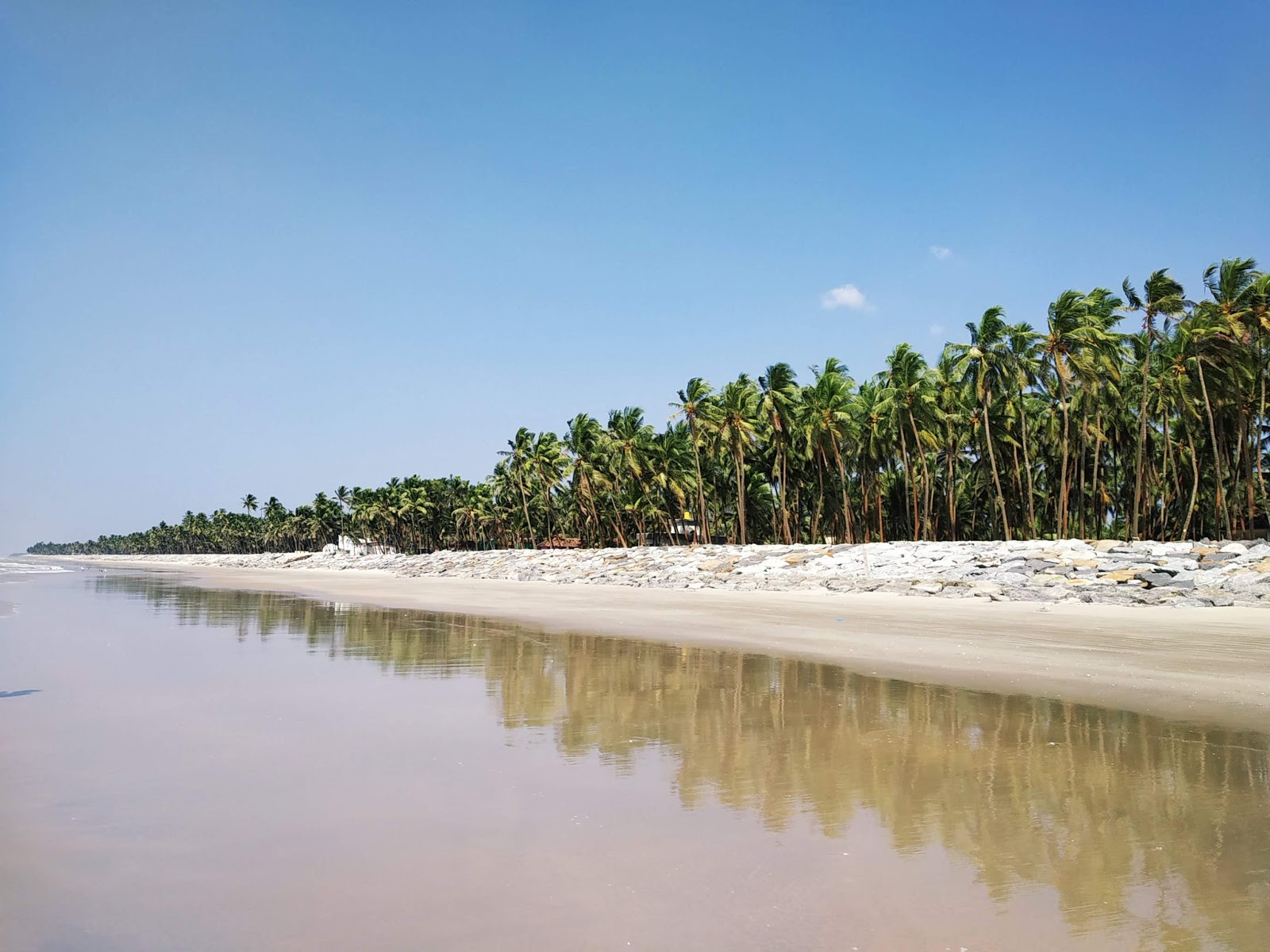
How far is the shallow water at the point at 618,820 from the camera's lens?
4172mm

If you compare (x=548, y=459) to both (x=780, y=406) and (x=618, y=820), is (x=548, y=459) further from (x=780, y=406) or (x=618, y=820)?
(x=618, y=820)

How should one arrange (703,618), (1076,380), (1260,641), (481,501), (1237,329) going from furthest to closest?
(481,501) → (1076,380) → (1237,329) → (703,618) → (1260,641)

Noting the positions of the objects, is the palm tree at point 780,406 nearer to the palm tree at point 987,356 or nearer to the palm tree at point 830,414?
A: the palm tree at point 830,414

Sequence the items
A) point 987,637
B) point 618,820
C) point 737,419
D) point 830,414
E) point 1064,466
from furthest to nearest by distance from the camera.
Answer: point 737,419, point 830,414, point 1064,466, point 987,637, point 618,820

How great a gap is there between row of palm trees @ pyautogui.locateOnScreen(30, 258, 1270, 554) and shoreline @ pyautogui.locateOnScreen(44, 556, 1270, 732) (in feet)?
55.4

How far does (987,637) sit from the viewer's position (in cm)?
1644

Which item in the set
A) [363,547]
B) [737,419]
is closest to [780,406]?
[737,419]

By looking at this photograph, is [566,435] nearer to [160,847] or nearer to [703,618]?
[703,618]

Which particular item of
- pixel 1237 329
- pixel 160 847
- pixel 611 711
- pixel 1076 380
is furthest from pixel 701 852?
pixel 1076 380

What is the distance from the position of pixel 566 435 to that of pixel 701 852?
199ft

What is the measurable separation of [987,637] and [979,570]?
11.8m

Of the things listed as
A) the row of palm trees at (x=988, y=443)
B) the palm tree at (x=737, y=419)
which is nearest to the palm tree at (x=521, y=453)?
the row of palm trees at (x=988, y=443)

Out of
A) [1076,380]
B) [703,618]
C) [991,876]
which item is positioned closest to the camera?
[991,876]

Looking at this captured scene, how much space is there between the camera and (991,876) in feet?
15.8
